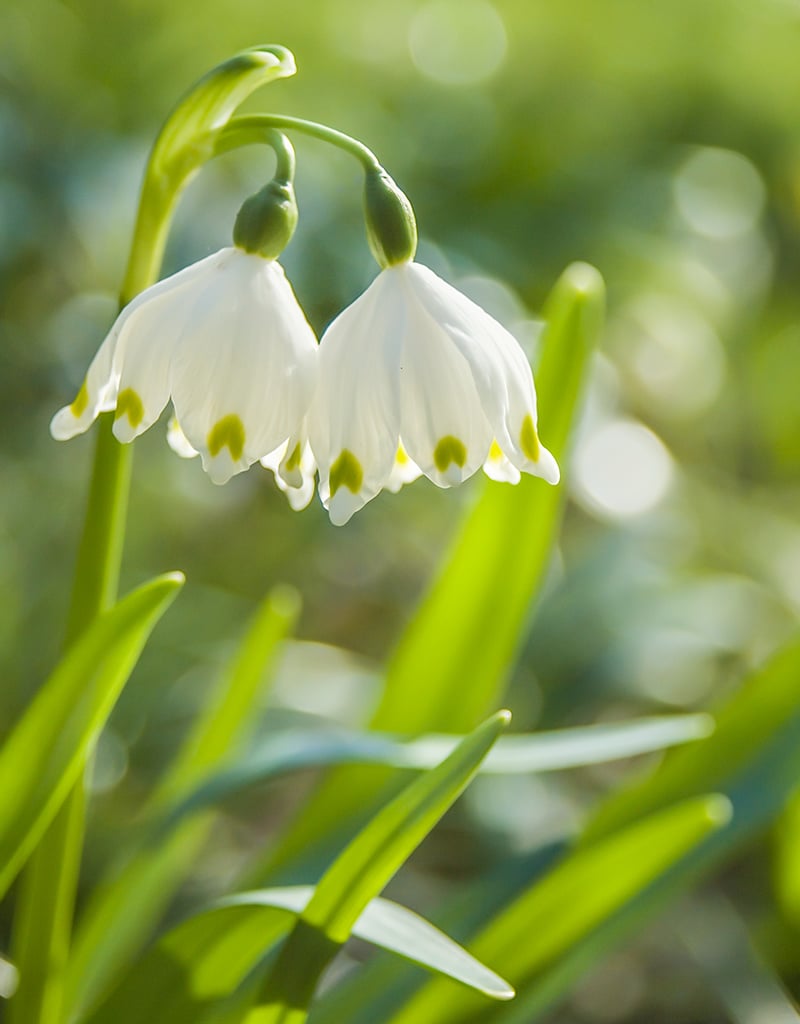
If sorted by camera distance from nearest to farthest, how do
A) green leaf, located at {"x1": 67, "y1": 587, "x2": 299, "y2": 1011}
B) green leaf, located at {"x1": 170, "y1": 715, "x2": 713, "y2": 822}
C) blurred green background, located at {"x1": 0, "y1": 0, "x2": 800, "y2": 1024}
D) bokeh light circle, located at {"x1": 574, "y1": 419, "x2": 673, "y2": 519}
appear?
green leaf, located at {"x1": 170, "y1": 715, "x2": 713, "y2": 822} → green leaf, located at {"x1": 67, "y1": 587, "x2": 299, "y2": 1011} → blurred green background, located at {"x1": 0, "y1": 0, "x2": 800, "y2": 1024} → bokeh light circle, located at {"x1": 574, "y1": 419, "x2": 673, "y2": 519}

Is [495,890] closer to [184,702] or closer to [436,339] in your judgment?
[436,339]

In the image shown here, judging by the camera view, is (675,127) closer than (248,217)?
No

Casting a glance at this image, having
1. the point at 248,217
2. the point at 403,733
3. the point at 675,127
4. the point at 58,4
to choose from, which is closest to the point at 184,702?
the point at 403,733

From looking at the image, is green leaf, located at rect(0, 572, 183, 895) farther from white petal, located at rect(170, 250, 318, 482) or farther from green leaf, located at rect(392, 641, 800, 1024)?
green leaf, located at rect(392, 641, 800, 1024)

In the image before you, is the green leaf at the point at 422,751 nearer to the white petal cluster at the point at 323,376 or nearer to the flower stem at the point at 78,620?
the flower stem at the point at 78,620

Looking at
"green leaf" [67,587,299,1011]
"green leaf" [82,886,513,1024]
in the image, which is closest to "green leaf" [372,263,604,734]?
"green leaf" [67,587,299,1011]

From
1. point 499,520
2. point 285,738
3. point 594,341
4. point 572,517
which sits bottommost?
point 572,517

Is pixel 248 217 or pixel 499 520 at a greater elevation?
pixel 248 217
